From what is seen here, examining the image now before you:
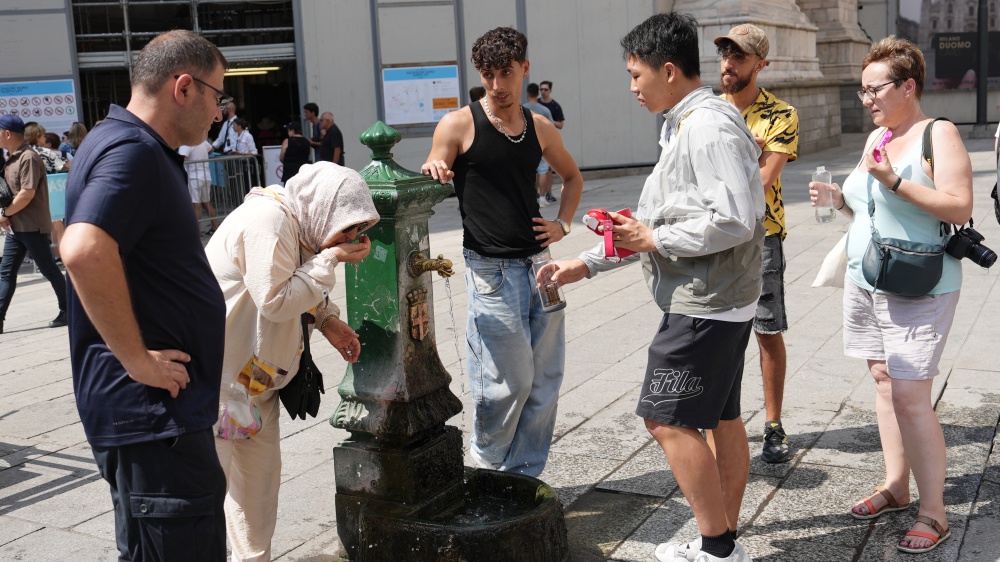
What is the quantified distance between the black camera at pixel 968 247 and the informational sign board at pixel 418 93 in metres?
13.8

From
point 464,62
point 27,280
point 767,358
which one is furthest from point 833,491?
point 464,62

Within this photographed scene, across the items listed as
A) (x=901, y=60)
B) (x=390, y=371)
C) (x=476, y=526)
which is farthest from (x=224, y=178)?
(x=901, y=60)

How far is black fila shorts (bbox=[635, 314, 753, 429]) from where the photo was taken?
3160 millimetres

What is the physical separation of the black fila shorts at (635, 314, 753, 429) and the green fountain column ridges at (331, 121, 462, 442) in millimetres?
805

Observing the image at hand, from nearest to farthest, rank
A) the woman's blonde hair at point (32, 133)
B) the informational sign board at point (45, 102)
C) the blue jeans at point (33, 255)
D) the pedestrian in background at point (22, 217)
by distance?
the pedestrian in background at point (22, 217) → the blue jeans at point (33, 255) → the woman's blonde hair at point (32, 133) → the informational sign board at point (45, 102)

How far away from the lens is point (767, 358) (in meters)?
4.50

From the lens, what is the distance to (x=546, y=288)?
138 inches

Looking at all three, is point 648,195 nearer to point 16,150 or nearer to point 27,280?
point 16,150

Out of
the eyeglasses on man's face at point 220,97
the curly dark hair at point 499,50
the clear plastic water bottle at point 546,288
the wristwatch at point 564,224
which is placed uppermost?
the curly dark hair at point 499,50

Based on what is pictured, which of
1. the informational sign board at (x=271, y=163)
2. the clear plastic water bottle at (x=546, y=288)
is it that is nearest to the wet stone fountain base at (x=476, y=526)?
the clear plastic water bottle at (x=546, y=288)

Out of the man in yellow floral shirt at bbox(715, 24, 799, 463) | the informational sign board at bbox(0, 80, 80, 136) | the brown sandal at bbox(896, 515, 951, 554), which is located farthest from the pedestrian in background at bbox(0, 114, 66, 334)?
the informational sign board at bbox(0, 80, 80, 136)

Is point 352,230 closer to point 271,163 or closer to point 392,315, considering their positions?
point 392,315

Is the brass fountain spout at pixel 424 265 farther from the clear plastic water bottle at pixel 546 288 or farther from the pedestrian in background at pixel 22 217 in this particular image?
the pedestrian in background at pixel 22 217

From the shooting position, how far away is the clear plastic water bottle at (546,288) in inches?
136
